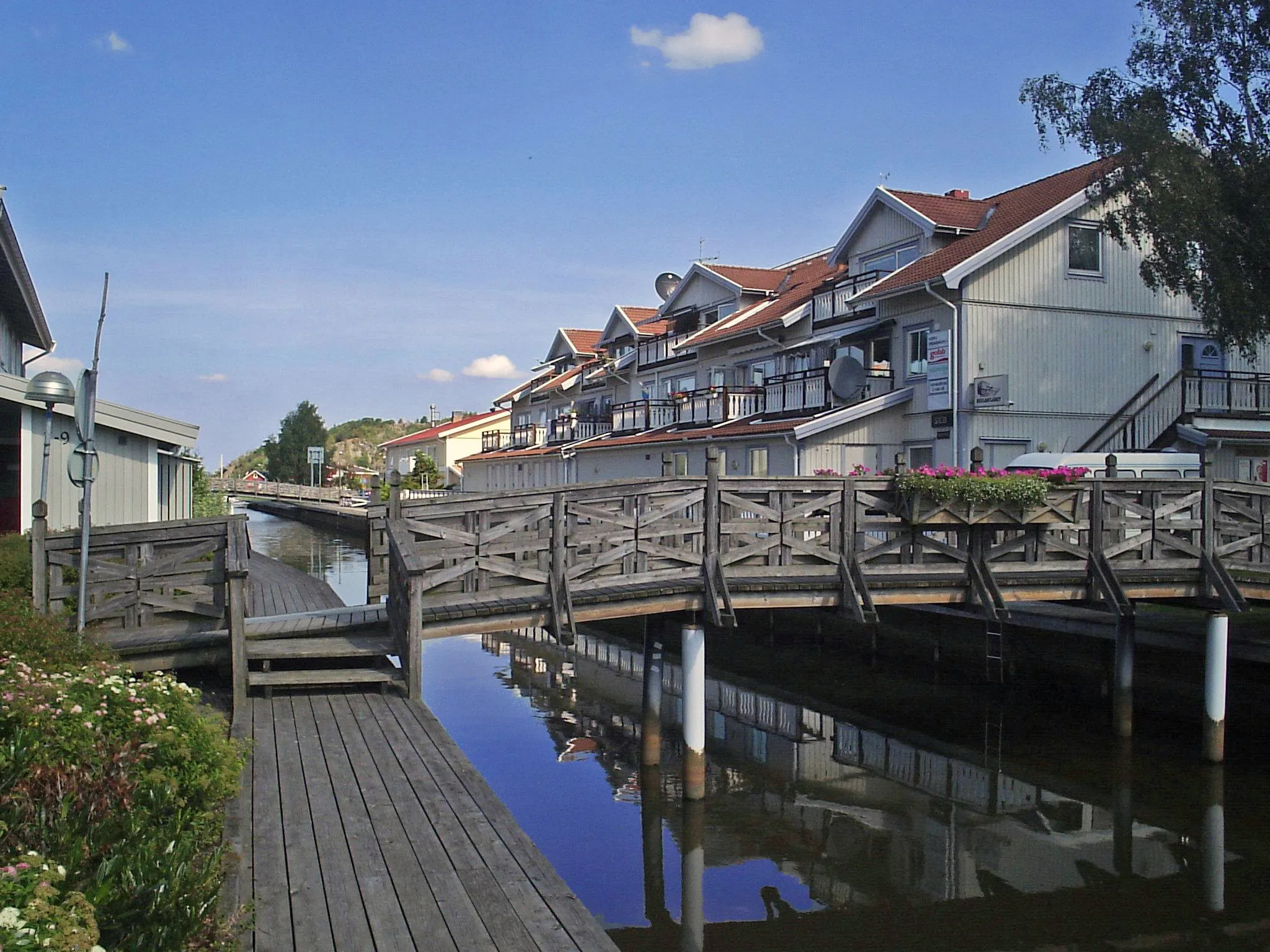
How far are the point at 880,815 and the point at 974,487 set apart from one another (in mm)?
4348

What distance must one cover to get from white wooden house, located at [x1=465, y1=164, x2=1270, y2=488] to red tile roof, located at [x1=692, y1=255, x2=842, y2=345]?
136cm

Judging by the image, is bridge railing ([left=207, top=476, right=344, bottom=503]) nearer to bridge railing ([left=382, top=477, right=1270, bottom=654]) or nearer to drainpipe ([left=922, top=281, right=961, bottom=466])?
drainpipe ([left=922, top=281, right=961, bottom=466])

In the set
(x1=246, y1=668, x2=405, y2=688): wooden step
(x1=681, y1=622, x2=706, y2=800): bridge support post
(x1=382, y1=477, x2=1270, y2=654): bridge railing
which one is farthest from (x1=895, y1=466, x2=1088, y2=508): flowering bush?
(x1=246, y1=668, x2=405, y2=688): wooden step

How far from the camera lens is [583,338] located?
202 feet

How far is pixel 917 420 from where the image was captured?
94.2 feet

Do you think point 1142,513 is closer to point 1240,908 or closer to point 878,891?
point 1240,908

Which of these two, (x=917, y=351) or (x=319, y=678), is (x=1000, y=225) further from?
(x=319, y=678)

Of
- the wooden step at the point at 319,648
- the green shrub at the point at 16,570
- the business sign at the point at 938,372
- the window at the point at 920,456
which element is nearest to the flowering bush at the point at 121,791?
the wooden step at the point at 319,648

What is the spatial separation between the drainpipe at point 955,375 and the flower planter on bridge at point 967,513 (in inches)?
502

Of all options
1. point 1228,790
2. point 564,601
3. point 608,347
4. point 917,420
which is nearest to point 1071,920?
point 1228,790

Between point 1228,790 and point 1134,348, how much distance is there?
1746cm

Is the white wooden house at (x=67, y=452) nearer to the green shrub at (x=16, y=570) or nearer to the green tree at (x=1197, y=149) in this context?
the green shrub at (x=16, y=570)

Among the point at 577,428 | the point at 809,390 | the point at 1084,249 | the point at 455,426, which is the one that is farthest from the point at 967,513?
the point at 455,426

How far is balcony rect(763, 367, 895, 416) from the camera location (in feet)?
97.9
